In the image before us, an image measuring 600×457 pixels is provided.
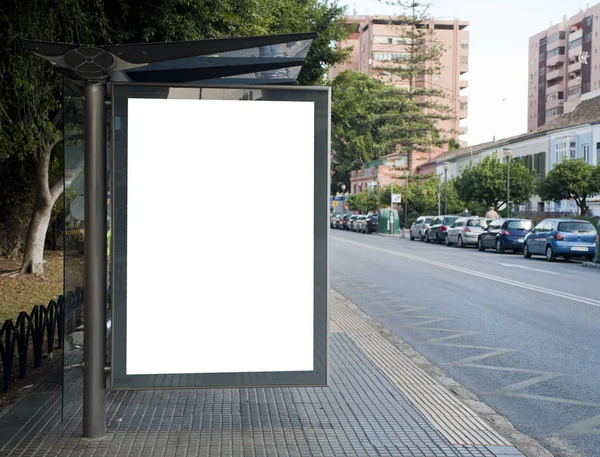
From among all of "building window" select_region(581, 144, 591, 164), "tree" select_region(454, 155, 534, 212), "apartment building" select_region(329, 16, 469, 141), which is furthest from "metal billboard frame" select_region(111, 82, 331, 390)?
"apartment building" select_region(329, 16, 469, 141)

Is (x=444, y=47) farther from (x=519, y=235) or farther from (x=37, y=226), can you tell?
(x=37, y=226)

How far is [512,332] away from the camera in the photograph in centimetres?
1149

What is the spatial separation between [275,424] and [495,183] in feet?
158

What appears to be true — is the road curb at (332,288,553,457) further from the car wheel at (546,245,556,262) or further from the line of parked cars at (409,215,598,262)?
the car wheel at (546,245,556,262)

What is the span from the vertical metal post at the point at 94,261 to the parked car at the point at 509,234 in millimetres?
31329

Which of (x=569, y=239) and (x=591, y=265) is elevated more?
(x=569, y=239)

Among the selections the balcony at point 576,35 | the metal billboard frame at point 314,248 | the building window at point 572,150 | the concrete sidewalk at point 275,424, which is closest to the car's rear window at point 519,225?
the building window at point 572,150

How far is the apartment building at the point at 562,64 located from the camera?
354 feet

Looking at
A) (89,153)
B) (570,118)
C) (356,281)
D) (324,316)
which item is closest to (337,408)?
(324,316)

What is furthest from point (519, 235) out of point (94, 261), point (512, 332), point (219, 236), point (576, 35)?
point (576, 35)

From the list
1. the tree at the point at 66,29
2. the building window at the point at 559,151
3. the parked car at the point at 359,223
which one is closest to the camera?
the tree at the point at 66,29

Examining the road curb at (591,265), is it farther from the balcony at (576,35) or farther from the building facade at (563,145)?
the balcony at (576,35)

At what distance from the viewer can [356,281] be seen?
19.9 metres

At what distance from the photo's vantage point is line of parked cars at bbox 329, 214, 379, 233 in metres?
69.7
